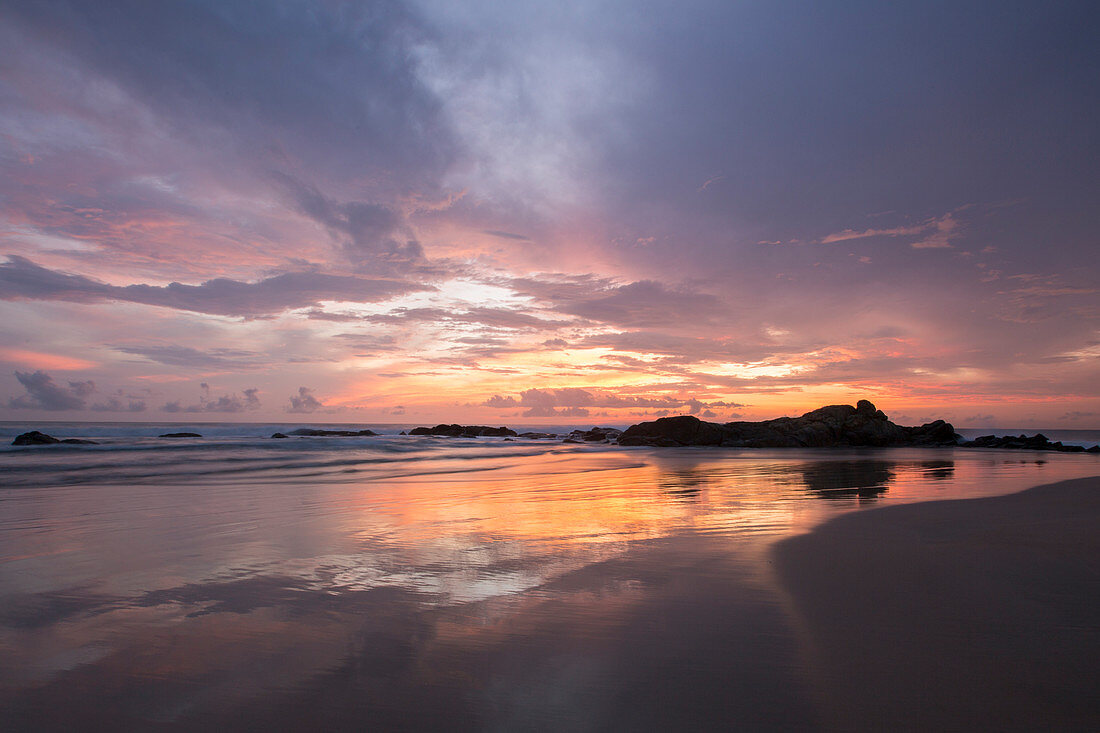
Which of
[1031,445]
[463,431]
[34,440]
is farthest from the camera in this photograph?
[463,431]

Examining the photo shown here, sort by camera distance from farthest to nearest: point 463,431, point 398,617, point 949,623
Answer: point 463,431 → point 398,617 → point 949,623

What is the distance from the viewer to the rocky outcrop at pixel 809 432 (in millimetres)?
30516

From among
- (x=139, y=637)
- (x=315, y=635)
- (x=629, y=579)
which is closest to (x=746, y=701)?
(x=629, y=579)

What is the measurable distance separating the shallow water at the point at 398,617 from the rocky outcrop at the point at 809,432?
25.1m

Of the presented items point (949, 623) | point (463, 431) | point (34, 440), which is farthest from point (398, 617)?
point (463, 431)

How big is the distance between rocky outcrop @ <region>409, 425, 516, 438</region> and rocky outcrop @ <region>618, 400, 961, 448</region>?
13720 millimetres

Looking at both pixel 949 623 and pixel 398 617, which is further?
pixel 398 617

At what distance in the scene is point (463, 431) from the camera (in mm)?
42250

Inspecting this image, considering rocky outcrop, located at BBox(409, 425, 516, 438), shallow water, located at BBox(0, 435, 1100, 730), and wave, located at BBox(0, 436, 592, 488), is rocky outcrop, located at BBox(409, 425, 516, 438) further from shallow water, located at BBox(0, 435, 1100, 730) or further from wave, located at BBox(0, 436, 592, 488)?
shallow water, located at BBox(0, 435, 1100, 730)

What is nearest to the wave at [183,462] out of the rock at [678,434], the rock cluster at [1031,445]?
the rock at [678,434]

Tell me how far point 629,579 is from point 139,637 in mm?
2992

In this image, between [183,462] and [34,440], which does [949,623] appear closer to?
[183,462]

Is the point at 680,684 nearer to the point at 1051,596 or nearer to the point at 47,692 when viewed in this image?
the point at 47,692

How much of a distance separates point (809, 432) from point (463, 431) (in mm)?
25478
